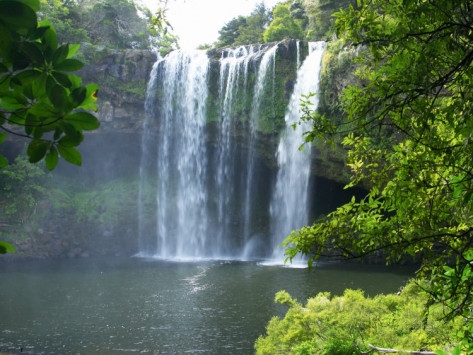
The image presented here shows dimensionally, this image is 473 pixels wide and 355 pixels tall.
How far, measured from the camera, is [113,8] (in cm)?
3269

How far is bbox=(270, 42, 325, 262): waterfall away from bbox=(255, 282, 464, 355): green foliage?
15.7 m

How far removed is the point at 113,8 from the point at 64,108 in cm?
3455

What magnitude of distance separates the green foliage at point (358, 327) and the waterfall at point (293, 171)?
1575 cm

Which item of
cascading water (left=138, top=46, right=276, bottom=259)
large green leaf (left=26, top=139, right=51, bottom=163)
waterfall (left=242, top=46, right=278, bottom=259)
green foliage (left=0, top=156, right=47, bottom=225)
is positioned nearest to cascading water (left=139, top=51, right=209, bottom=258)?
cascading water (left=138, top=46, right=276, bottom=259)

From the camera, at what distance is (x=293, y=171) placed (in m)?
23.6

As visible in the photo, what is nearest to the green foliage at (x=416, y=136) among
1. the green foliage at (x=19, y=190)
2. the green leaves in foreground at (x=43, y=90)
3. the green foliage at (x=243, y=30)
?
the green leaves in foreground at (x=43, y=90)

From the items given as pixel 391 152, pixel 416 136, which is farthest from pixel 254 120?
pixel 416 136

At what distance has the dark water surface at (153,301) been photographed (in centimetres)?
1026

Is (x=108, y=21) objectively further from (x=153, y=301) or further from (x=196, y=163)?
(x=153, y=301)

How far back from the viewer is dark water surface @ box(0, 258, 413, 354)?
33.7 feet

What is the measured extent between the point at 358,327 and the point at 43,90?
587 centimetres

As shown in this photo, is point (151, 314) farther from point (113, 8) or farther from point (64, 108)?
point (113, 8)

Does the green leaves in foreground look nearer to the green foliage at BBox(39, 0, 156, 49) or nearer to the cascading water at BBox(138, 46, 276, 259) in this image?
the cascading water at BBox(138, 46, 276, 259)

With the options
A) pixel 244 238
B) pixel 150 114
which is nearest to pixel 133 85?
pixel 150 114
